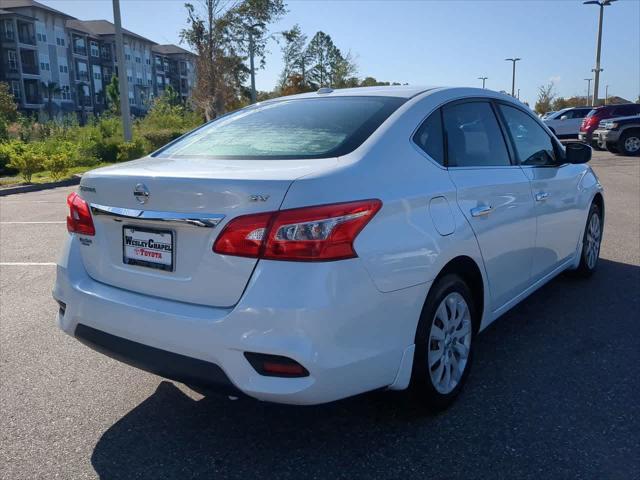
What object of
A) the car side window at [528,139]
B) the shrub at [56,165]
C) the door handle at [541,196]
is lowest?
the shrub at [56,165]

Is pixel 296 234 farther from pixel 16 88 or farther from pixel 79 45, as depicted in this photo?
pixel 79 45

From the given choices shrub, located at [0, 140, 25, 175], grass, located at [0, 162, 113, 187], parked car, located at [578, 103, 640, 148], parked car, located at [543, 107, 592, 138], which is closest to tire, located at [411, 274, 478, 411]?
grass, located at [0, 162, 113, 187]

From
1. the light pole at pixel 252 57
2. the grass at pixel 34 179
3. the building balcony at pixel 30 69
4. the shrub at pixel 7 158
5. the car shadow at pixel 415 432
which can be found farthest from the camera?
the building balcony at pixel 30 69

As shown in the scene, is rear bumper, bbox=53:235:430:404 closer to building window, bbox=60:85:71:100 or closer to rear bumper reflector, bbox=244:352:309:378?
rear bumper reflector, bbox=244:352:309:378

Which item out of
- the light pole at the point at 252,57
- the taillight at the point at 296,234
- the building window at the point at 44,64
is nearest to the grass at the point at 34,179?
the taillight at the point at 296,234

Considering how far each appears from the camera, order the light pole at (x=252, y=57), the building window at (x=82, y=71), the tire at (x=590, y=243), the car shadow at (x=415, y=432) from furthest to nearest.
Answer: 1. the building window at (x=82, y=71)
2. the light pole at (x=252, y=57)
3. the tire at (x=590, y=243)
4. the car shadow at (x=415, y=432)

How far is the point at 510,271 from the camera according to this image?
3688 millimetres

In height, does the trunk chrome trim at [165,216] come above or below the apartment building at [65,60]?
below

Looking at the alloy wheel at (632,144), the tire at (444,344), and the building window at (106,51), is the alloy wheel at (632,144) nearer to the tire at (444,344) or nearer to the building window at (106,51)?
the tire at (444,344)

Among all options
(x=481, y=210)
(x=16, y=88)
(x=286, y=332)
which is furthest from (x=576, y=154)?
(x=16, y=88)

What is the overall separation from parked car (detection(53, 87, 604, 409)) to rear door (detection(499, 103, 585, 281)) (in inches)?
21.8

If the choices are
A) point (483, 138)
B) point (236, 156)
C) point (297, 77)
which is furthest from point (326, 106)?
point (297, 77)

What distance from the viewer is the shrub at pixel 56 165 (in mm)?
15578

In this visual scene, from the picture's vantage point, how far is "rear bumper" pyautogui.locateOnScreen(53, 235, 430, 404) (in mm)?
2314
